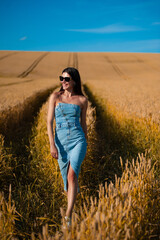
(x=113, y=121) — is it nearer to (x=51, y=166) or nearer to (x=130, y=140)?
(x=130, y=140)

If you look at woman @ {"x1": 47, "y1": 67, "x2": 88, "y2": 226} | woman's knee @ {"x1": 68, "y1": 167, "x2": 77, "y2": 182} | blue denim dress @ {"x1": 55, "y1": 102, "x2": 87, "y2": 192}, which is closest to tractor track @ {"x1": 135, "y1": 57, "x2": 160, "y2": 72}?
woman @ {"x1": 47, "y1": 67, "x2": 88, "y2": 226}

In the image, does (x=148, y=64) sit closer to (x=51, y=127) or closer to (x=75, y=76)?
(x=75, y=76)

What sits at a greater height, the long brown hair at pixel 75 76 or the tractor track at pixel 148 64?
the tractor track at pixel 148 64

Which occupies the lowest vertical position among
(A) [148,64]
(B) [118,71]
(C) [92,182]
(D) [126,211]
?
(C) [92,182]

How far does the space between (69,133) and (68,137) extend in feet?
0.16

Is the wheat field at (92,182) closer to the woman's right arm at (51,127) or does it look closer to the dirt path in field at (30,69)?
the woman's right arm at (51,127)

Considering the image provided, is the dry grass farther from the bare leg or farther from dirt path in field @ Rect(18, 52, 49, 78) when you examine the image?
dirt path in field @ Rect(18, 52, 49, 78)

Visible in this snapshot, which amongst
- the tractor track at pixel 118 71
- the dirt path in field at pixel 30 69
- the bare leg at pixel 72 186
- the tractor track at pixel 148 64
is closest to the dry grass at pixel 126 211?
the bare leg at pixel 72 186

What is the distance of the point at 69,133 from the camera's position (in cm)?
220

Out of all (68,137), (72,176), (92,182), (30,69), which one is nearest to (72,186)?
(72,176)

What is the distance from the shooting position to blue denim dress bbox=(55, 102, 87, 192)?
2.16m

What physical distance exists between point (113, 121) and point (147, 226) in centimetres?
435

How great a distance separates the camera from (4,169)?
318cm

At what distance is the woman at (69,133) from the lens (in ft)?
6.83
